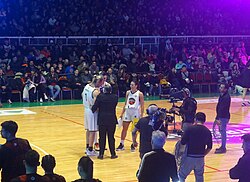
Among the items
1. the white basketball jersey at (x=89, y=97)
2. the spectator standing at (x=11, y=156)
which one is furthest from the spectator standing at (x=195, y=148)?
the white basketball jersey at (x=89, y=97)

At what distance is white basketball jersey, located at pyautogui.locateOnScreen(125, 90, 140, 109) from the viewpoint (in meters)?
12.0

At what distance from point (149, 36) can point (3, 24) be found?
8104 millimetres

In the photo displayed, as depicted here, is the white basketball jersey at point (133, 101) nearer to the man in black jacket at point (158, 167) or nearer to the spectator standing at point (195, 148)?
the spectator standing at point (195, 148)

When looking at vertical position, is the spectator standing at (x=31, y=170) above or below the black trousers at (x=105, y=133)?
above

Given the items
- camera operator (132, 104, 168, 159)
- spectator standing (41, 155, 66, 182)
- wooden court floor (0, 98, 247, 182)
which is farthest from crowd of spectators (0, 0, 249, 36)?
spectator standing (41, 155, 66, 182)

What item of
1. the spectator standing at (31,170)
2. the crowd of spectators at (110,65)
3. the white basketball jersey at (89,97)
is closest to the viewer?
the spectator standing at (31,170)

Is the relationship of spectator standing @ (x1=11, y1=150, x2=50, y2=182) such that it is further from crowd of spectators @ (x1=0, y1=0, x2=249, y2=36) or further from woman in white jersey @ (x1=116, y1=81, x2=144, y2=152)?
crowd of spectators @ (x1=0, y1=0, x2=249, y2=36)

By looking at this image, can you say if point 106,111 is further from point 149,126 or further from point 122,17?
point 122,17

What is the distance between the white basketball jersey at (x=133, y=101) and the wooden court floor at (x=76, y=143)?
3.71 feet

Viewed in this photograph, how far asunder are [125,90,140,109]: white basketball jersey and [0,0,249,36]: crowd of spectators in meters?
14.6

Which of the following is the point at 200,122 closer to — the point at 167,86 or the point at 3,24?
the point at 167,86

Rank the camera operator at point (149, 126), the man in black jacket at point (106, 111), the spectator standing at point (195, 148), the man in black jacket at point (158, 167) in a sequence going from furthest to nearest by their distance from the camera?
the man in black jacket at point (106, 111), the camera operator at point (149, 126), the spectator standing at point (195, 148), the man in black jacket at point (158, 167)

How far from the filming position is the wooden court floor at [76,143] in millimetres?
10219

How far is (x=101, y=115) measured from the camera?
1100 cm
